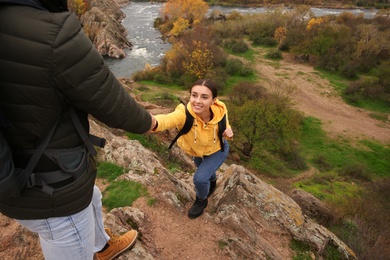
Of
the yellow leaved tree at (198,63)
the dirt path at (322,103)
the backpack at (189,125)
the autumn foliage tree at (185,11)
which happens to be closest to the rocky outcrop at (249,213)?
the backpack at (189,125)

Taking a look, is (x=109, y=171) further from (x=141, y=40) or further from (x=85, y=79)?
(x=141, y=40)

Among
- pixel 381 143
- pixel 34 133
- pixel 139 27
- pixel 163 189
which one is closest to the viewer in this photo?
pixel 34 133

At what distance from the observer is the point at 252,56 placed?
49.9m

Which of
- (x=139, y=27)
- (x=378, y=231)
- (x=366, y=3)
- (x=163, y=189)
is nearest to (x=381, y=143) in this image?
(x=378, y=231)

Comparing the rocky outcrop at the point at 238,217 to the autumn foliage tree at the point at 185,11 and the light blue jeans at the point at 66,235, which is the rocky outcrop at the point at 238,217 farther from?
the autumn foliage tree at the point at 185,11

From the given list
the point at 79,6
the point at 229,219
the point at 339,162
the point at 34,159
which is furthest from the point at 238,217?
the point at 79,6

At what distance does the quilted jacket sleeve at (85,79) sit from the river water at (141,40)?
44923mm

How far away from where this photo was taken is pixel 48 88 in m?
2.02

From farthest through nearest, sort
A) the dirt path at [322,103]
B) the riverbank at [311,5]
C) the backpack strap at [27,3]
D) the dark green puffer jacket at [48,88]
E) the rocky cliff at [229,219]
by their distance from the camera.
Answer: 1. the riverbank at [311,5]
2. the dirt path at [322,103]
3. the rocky cliff at [229,219]
4. the dark green puffer jacket at [48,88]
5. the backpack strap at [27,3]

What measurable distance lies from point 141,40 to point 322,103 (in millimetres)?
39580

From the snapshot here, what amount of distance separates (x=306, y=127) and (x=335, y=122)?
14.0 feet

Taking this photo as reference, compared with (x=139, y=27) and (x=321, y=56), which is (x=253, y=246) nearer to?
(x=321, y=56)

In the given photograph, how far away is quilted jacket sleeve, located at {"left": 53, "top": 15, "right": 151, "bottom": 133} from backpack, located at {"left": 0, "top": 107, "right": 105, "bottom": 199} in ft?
0.74

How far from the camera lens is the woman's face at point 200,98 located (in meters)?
4.60
